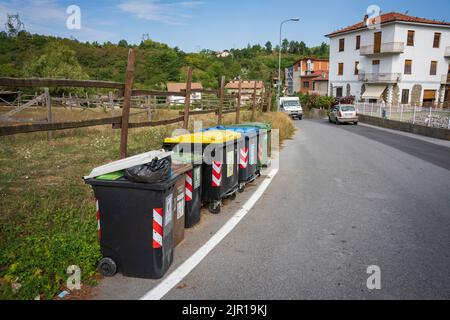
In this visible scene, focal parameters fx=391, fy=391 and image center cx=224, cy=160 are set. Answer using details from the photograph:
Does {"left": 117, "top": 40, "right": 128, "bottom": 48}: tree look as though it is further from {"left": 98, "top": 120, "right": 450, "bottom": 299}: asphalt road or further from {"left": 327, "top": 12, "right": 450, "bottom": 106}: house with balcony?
{"left": 98, "top": 120, "right": 450, "bottom": 299}: asphalt road

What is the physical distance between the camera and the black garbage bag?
13.3 feet

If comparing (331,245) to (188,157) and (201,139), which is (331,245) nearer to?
(188,157)

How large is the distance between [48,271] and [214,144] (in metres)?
3.16

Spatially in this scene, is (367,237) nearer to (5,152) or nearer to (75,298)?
(75,298)

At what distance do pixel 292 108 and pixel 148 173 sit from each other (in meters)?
35.9

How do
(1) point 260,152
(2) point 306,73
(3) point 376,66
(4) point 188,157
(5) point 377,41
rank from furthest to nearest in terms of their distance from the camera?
(2) point 306,73, (3) point 376,66, (5) point 377,41, (1) point 260,152, (4) point 188,157

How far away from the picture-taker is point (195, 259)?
462cm

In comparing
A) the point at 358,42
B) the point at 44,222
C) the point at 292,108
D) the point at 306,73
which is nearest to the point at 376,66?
the point at 358,42

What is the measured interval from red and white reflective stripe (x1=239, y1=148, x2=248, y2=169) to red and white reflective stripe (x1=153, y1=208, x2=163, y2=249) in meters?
3.62

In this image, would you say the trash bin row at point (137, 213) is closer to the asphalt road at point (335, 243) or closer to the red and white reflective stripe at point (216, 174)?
the asphalt road at point (335, 243)

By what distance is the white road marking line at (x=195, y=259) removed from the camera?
387cm

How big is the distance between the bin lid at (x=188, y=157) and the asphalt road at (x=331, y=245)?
1.04 metres

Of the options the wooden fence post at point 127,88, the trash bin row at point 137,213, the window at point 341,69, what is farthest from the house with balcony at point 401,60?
the trash bin row at point 137,213
